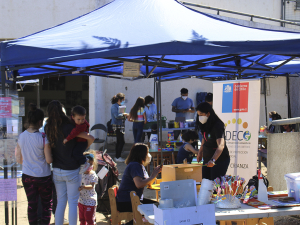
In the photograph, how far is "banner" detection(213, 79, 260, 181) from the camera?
4520 mm

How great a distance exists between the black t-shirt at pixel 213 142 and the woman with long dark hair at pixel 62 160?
1543 millimetres

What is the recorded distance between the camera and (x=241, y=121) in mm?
4625

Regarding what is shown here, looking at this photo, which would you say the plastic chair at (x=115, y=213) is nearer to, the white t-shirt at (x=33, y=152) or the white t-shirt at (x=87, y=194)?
the white t-shirt at (x=87, y=194)

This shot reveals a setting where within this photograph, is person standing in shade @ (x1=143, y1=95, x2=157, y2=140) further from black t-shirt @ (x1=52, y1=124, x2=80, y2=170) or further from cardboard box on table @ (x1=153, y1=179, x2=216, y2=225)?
cardboard box on table @ (x1=153, y1=179, x2=216, y2=225)

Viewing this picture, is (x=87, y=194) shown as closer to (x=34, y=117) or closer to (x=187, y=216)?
(x=34, y=117)

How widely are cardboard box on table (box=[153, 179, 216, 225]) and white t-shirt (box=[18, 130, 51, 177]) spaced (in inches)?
64.7

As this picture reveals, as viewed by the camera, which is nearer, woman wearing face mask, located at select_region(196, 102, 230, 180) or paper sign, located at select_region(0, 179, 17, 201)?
paper sign, located at select_region(0, 179, 17, 201)

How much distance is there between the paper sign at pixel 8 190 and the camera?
3578 mm

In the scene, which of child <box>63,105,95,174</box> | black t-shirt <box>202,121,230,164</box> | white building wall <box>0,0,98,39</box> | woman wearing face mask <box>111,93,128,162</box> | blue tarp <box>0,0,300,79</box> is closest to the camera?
blue tarp <box>0,0,300,79</box>

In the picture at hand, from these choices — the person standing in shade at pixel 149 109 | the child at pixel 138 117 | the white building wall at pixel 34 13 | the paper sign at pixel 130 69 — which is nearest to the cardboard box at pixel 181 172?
the paper sign at pixel 130 69

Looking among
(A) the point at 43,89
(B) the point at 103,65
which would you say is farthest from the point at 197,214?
(A) the point at 43,89

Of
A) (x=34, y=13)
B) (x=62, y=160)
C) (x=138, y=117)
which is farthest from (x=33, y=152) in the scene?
(x=34, y=13)

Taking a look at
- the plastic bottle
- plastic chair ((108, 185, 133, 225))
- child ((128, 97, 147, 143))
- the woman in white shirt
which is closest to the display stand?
the woman in white shirt

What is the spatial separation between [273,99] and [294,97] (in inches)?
28.2
